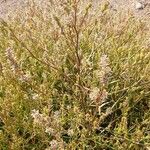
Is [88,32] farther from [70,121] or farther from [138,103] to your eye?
[70,121]

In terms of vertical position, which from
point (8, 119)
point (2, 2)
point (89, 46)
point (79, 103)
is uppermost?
point (2, 2)

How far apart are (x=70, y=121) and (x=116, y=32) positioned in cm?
116

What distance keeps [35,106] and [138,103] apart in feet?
2.52

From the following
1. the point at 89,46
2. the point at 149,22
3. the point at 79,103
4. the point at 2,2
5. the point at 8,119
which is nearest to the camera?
the point at 8,119

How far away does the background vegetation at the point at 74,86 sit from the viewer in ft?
6.26

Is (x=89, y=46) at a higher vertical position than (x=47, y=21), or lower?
lower

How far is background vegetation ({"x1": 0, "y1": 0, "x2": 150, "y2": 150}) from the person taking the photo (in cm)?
191

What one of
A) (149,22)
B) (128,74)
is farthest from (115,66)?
(149,22)

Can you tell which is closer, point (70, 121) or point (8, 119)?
point (8, 119)

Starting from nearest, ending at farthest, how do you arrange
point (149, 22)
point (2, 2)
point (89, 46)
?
point (89, 46) < point (149, 22) < point (2, 2)

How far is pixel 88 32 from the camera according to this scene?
3.36 metres

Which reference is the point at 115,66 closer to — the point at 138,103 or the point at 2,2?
the point at 138,103

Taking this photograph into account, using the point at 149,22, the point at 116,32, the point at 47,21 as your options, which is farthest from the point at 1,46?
the point at 149,22

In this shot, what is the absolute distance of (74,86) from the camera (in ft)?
7.86
